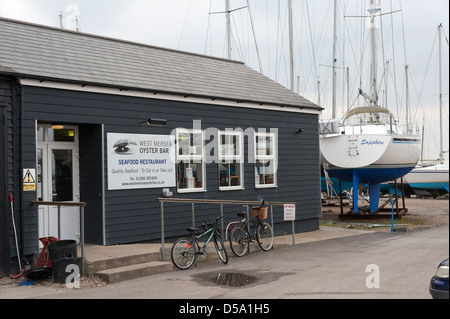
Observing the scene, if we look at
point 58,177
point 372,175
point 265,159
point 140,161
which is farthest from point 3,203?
point 372,175

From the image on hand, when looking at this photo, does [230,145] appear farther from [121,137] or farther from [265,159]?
[121,137]

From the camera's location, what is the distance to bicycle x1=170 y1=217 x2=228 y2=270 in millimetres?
10328

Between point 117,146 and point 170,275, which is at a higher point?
point 117,146

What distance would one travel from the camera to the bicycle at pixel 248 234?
39.6 feet

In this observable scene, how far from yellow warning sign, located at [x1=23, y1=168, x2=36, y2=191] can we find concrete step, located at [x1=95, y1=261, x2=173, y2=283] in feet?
6.87

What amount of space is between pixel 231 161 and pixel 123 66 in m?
3.71

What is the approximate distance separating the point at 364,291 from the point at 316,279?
1.26 metres

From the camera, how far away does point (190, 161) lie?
13.3m

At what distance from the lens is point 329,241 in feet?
48.2

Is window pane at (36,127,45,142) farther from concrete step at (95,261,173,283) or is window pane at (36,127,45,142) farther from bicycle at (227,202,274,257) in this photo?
bicycle at (227,202,274,257)

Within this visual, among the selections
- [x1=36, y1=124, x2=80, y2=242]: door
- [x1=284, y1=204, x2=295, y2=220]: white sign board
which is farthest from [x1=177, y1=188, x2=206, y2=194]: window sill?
[x1=36, y1=124, x2=80, y2=242]: door
